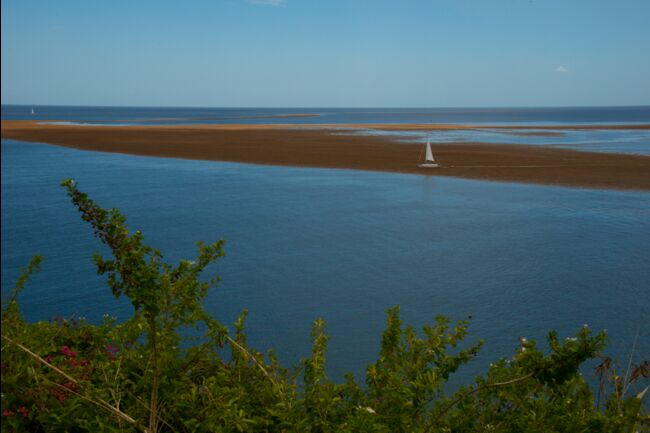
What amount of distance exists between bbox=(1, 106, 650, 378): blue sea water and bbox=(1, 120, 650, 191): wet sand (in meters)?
3.69

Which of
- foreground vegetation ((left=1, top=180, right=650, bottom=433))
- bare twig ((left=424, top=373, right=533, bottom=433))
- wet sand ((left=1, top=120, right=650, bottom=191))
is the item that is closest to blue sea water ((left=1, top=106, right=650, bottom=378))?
wet sand ((left=1, top=120, right=650, bottom=191))

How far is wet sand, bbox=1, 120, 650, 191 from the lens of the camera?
31.5m

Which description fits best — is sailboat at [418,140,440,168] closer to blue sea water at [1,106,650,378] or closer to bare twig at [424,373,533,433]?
blue sea water at [1,106,650,378]

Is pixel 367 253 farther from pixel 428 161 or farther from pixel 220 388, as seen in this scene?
pixel 428 161

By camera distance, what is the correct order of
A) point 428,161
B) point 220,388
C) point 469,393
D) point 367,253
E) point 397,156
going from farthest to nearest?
point 397,156 → point 428,161 → point 367,253 → point 220,388 → point 469,393

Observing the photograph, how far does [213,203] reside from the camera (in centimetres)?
2405

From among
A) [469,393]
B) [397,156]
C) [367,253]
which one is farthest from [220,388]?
[397,156]

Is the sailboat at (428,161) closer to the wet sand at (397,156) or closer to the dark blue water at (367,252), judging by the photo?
the wet sand at (397,156)

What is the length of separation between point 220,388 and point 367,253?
11.6m

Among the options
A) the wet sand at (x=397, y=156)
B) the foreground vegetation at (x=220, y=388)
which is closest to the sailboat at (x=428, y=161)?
the wet sand at (x=397, y=156)

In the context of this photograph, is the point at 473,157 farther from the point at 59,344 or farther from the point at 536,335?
the point at 59,344

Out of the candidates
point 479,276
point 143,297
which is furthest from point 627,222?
point 143,297

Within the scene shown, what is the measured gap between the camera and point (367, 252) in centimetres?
1662

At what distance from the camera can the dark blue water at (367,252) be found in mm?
11711
